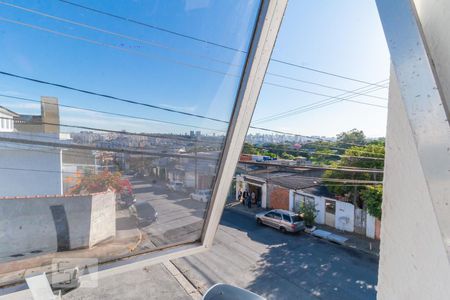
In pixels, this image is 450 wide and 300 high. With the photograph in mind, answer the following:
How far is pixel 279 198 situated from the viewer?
23.2 feet

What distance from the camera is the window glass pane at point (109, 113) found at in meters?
0.66

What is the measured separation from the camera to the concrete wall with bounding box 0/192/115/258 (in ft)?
2.49

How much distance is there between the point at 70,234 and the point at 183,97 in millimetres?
688

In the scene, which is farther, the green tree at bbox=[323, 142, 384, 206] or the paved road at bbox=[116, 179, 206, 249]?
the green tree at bbox=[323, 142, 384, 206]

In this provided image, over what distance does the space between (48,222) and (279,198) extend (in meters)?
6.78

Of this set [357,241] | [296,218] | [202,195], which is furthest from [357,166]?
[202,195]

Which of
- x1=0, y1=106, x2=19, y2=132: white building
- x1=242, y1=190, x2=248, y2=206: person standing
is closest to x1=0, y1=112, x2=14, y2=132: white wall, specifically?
x1=0, y1=106, x2=19, y2=132: white building

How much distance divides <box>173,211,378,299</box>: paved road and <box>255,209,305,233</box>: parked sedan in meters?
0.22

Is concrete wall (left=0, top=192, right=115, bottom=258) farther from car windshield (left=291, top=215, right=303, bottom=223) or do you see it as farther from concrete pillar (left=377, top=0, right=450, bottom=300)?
car windshield (left=291, top=215, right=303, bottom=223)

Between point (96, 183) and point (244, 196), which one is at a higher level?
point (96, 183)

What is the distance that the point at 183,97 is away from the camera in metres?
0.92

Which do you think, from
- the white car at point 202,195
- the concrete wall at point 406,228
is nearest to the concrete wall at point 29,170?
the white car at point 202,195

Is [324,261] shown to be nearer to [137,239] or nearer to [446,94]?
[137,239]

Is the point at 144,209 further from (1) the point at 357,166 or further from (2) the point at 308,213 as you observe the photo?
(2) the point at 308,213
